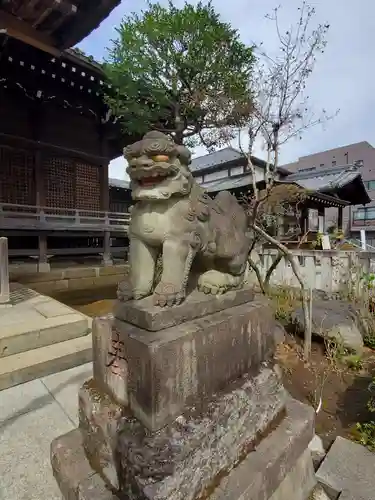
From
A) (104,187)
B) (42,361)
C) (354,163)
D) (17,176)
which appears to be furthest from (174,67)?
(354,163)

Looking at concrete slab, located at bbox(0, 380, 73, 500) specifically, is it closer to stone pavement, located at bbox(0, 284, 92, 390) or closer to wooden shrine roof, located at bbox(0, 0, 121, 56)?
stone pavement, located at bbox(0, 284, 92, 390)

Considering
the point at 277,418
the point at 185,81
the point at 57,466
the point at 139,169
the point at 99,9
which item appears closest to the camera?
the point at 139,169

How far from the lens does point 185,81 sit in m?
8.84

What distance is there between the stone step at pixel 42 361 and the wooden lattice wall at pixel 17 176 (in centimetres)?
655

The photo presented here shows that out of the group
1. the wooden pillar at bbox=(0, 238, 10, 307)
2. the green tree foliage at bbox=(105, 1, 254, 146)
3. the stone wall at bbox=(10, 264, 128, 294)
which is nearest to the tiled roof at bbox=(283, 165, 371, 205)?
the green tree foliage at bbox=(105, 1, 254, 146)

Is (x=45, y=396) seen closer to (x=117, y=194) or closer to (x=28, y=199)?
(x=28, y=199)

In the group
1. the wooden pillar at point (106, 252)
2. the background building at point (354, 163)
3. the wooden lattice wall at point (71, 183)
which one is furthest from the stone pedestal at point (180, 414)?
the background building at point (354, 163)

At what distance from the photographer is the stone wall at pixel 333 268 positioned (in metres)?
7.04

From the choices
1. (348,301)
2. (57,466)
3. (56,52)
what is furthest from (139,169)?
(348,301)

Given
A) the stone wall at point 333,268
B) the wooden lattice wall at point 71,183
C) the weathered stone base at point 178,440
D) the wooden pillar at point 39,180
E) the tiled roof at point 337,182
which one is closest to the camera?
the weathered stone base at point 178,440

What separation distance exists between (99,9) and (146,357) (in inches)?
133

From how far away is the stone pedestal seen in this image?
1.21 meters

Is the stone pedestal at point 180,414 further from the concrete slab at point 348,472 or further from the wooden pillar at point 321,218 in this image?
the wooden pillar at point 321,218

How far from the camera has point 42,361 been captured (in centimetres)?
277
